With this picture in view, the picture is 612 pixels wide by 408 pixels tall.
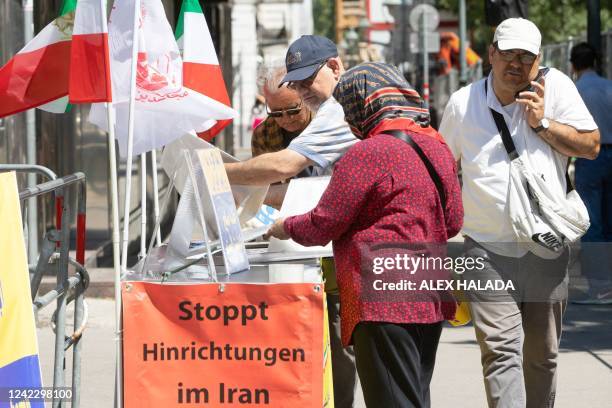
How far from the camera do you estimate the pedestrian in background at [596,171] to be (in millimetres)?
9758

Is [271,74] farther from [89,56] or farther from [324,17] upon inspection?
[324,17]

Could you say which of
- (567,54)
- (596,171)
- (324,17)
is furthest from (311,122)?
(324,17)

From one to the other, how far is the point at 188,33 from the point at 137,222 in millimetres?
7565

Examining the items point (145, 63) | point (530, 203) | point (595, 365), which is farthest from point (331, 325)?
point (595, 365)

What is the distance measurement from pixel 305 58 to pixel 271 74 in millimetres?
751

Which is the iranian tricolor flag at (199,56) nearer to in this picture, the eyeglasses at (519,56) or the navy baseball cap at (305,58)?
the navy baseball cap at (305,58)

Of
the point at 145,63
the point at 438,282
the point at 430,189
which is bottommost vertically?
the point at 438,282

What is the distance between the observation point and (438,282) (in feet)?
14.1

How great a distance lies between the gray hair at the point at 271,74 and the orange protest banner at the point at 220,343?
Result: 4.96 ft

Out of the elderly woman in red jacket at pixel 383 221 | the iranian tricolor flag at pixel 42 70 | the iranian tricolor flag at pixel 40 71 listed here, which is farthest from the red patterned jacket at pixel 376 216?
the iranian tricolor flag at pixel 40 71

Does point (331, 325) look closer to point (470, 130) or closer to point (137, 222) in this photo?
point (470, 130)

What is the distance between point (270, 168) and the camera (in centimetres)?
489

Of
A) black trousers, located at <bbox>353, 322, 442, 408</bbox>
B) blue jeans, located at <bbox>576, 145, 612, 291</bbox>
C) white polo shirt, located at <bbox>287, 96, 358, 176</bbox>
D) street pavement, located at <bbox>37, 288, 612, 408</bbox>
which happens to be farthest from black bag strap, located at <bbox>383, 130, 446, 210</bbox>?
blue jeans, located at <bbox>576, 145, 612, 291</bbox>

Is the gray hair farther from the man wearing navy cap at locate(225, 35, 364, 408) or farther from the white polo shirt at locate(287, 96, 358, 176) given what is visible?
the white polo shirt at locate(287, 96, 358, 176)
